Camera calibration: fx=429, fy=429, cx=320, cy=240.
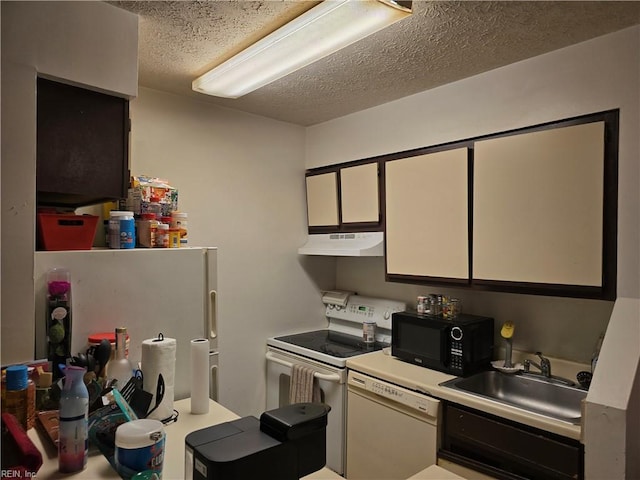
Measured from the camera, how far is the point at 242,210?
296cm

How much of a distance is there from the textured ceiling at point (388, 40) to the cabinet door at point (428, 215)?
0.47 meters

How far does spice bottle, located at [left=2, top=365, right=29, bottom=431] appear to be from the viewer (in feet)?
4.34

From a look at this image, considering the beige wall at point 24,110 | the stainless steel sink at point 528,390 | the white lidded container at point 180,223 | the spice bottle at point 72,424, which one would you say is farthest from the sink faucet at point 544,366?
the beige wall at point 24,110

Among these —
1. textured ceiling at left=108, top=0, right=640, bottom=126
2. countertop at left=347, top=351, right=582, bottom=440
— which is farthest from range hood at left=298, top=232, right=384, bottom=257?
textured ceiling at left=108, top=0, right=640, bottom=126

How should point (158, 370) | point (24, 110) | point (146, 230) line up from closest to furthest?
1. point (24, 110)
2. point (158, 370)
3. point (146, 230)

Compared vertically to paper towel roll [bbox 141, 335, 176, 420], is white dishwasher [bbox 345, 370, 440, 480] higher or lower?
lower

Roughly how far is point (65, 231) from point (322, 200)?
1845mm

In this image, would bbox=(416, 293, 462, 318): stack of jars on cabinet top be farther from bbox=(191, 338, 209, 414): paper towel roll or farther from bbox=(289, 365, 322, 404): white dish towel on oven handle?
bbox=(191, 338, 209, 414): paper towel roll

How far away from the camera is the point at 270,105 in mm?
2824

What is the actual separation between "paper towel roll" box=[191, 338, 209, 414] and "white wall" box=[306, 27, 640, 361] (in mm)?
1599

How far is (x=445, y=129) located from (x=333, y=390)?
166 cm

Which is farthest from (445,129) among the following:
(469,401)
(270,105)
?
(469,401)

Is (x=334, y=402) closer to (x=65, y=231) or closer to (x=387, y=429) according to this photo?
(x=387, y=429)

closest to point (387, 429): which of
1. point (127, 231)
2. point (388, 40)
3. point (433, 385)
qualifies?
point (433, 385)
